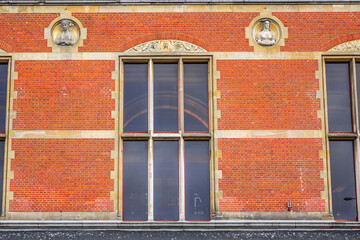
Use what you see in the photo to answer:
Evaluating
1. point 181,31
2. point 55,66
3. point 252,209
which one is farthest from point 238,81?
point 55,66

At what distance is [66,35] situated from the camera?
13.9m

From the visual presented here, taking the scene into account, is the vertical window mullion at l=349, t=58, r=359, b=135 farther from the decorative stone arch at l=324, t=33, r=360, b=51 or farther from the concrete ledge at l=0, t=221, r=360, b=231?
the concrete ledge at l=0, t=221, r=360, b=231

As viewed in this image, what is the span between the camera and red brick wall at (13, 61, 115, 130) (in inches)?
532

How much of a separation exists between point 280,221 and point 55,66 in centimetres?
579

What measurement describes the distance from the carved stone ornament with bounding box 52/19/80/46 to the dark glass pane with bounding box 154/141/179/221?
2.91 metres

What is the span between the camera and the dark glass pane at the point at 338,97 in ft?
45.1

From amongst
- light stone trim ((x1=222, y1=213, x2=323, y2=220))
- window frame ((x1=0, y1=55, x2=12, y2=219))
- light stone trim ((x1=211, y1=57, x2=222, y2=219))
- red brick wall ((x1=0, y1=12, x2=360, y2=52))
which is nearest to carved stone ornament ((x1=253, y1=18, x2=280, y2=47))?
red brick wall ((x1=0, y1=12, x2=360, y2=52))

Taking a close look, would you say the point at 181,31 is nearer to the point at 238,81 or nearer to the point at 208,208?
the point at 238,81

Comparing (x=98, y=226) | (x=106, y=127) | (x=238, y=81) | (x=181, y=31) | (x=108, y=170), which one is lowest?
(x=98, y=226)

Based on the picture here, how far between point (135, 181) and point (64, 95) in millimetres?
2387

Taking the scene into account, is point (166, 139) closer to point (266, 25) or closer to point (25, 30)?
point (266, 25)

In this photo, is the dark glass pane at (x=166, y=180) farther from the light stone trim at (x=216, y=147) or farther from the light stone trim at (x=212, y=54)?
the light stone trim at (x=212, y=54)

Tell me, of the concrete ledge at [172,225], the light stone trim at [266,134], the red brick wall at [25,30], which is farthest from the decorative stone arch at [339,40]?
the red brick wall at [25,30]

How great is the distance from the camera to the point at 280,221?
13.0 meters
